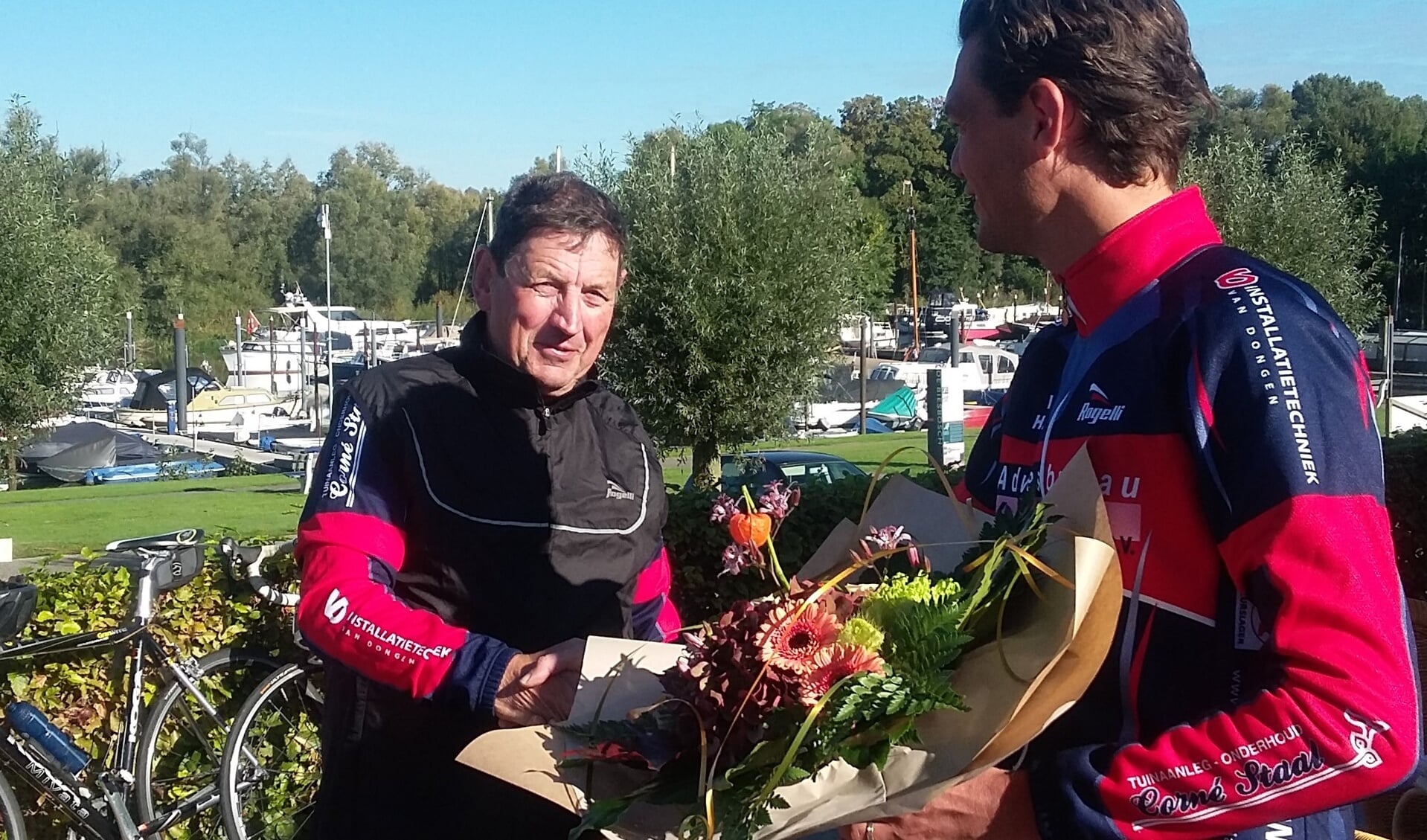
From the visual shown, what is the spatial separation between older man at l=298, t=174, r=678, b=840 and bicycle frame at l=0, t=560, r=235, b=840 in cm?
251

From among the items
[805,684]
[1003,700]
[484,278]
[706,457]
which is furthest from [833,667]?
[706,457]

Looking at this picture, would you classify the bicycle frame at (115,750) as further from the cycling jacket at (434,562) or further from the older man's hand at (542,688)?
the older man's hand at (542,688)

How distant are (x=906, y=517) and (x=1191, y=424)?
0.51 metres

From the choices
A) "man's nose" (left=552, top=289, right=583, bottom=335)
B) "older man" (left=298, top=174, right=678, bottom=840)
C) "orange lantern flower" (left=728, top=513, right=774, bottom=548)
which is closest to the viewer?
"orange lantern flower" (left=728, top=513, right=774, bottom=548)

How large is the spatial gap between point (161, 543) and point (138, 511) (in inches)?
570

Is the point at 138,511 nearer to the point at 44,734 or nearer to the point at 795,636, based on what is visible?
the point at 44,734

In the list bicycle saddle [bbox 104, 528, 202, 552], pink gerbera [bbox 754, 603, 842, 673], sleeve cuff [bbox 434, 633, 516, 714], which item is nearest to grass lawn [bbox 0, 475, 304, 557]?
bicycle saddle [bbox 104, 528, 202, 552]

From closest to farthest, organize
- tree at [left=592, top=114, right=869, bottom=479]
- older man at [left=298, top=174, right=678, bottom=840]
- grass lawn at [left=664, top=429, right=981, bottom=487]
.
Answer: older man at [left=298, top=174, right=678, bottom=840], tree at [left=592, top=114, right=869, bottom=479], grass lawn at [left=664, top=429, right=981, bottom=487]

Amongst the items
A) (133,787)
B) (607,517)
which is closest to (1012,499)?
(607,517)

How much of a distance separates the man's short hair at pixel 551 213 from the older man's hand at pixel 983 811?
160cm

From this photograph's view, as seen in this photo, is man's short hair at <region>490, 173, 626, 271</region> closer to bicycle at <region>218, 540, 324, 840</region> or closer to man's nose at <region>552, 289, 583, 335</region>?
man's nose at <region>552, 289, 583, 335</region>

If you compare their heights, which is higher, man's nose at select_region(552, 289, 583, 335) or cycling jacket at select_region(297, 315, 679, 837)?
man's nose at select_region(552, 289, 583, 335)

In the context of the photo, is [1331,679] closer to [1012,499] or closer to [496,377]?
[1012,499]

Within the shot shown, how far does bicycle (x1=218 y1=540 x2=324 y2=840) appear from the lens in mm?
4887
